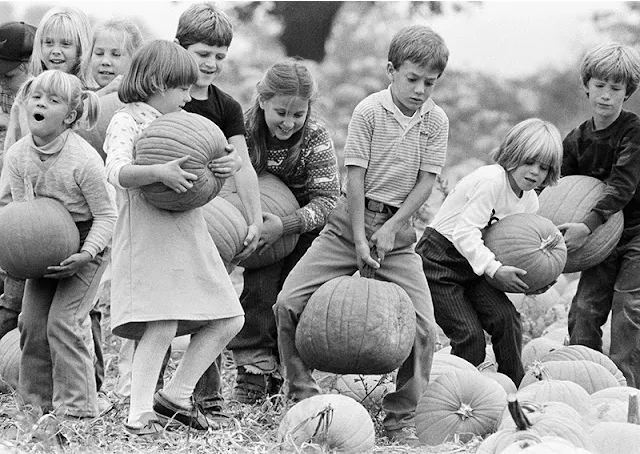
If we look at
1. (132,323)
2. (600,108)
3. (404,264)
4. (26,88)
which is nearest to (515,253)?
(404,264)

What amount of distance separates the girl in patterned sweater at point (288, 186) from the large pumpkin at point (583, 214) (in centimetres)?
149

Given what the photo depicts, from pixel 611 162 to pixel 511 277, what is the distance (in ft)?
4.49

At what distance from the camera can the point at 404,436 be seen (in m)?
6.47

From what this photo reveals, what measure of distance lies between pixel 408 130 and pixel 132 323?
191cm

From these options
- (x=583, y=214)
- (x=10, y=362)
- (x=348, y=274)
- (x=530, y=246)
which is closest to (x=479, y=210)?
(x=530, y=246)

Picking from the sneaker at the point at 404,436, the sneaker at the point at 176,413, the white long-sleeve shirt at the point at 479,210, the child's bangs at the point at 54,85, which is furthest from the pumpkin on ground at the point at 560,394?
the child's bangs at the point at 54,85

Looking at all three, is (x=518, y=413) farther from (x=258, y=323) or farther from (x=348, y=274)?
(x=258, y=323)

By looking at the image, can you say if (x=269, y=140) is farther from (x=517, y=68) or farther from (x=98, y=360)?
(x=517, y=68)

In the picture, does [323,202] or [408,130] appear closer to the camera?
[408,130]

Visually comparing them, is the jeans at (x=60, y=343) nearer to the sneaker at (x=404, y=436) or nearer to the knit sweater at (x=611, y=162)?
the sneaker at (x=404, y=436)

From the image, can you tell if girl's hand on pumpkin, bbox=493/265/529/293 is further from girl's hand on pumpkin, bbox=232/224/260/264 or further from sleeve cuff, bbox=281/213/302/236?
girl's hand on pumpkin, bbox=232/224/260/264

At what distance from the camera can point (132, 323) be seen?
231 inches

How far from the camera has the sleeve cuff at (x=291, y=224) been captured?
7.21 m

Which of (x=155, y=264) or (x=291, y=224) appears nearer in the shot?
(x=155, y=264)
